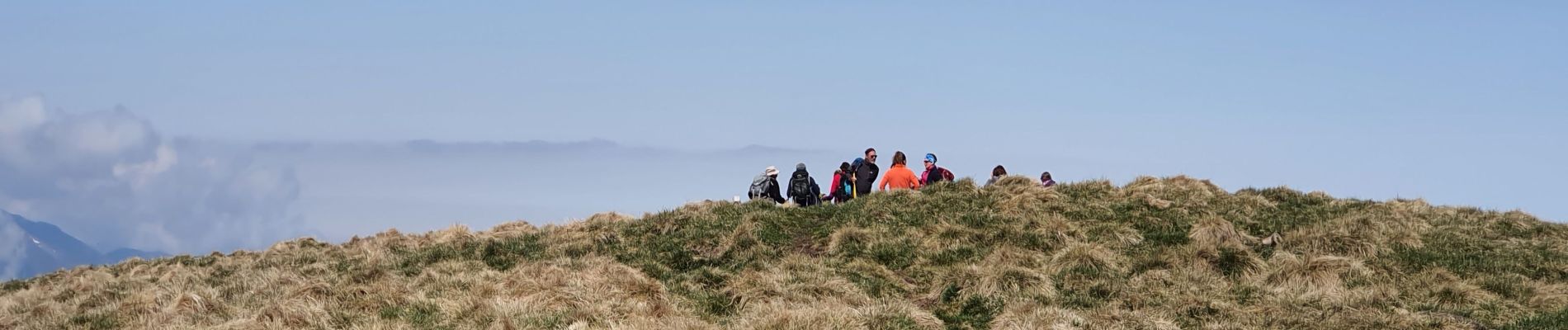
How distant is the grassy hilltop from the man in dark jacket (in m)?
1.47

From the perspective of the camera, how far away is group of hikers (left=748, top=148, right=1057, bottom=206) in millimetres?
24672

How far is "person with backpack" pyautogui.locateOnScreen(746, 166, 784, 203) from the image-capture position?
25359mm

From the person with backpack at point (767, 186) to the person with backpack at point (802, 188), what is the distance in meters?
0.64

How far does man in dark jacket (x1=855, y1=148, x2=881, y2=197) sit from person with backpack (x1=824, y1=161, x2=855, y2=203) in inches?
8.9

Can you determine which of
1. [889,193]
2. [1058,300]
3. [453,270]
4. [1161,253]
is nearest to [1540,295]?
[1161,253]

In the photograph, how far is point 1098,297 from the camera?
16297mm

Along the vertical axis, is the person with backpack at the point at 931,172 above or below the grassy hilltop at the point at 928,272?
above

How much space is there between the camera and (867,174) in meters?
25.1

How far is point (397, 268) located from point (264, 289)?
2379 mm

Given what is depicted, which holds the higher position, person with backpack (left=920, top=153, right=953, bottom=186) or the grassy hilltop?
person with backpack (left=920, top=153, right=953, bottom=186)

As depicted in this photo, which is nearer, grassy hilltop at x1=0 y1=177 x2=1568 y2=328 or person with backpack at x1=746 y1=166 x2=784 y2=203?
grassy hilltop at x1=0 y1=177 x2=1568 y2=328

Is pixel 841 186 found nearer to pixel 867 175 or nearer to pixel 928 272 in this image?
pixel 867 175

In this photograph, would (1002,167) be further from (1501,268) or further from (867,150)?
(1501,268)

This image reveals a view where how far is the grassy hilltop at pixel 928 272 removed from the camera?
14930 millimetres
